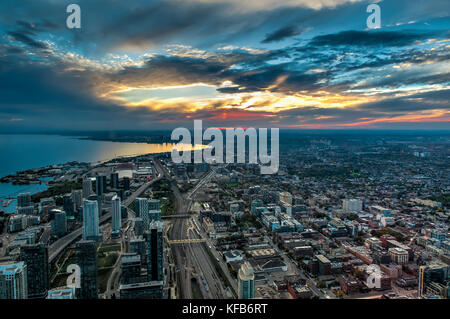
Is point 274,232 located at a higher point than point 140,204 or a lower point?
lower

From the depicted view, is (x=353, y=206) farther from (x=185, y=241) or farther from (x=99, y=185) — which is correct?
(x=99, y=185)

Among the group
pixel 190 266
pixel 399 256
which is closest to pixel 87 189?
pixel 190 266

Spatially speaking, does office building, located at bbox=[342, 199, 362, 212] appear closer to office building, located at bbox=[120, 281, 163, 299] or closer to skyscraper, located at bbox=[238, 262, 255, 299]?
skyscraper, located at bbox=[238, 262, 255, 299]

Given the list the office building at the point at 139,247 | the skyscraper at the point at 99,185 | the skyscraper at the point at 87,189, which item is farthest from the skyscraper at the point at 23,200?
the office building at the point at 139,247

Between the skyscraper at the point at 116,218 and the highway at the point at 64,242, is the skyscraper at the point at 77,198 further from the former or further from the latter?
the skyscraper at the point at 116,218
